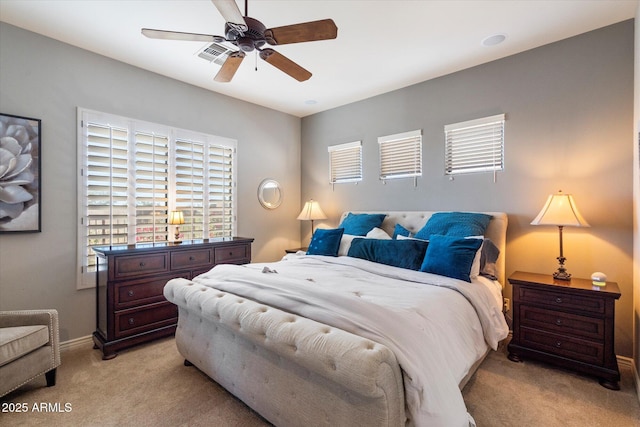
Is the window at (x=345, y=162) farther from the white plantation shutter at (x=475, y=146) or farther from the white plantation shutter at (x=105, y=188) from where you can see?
the white plantation shutter at (x=105, y=188)

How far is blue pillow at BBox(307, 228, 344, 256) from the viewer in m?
3.51

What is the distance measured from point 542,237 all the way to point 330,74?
287 cm

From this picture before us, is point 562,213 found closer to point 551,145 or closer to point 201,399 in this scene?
point 551,145

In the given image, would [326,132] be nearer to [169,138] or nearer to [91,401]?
[169,138]

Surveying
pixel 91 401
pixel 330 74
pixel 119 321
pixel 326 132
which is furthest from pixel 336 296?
pixel 326 132

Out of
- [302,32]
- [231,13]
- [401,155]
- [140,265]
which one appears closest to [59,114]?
[140,265]

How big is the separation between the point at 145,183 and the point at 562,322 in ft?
13.9

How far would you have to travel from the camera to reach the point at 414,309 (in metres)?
1.76

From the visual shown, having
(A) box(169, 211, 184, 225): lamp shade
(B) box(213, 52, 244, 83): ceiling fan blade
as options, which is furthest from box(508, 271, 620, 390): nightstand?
(A) box(169, 211, 184, 225): lamp shade

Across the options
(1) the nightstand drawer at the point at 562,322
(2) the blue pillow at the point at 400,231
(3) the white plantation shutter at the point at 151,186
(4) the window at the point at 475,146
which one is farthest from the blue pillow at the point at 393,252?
(3) the white plantation shutter at the point at 151,186

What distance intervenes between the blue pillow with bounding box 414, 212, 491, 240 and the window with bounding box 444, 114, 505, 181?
2.05ft

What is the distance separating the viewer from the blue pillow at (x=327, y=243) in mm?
3508

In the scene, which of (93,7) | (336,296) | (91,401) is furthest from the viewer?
(93,7)

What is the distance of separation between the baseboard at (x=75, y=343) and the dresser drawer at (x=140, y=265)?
873mm
